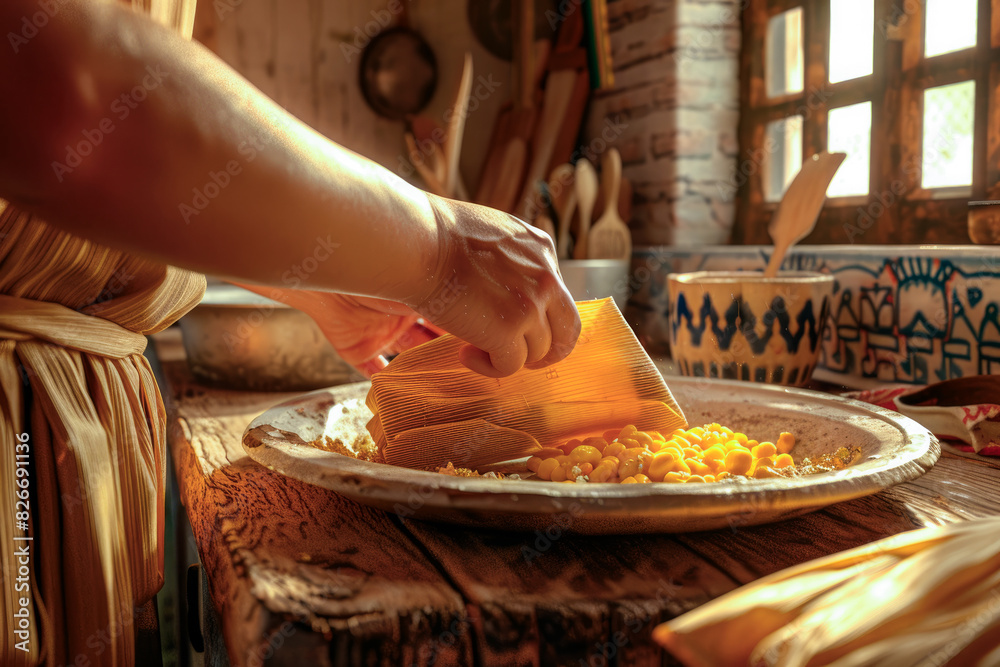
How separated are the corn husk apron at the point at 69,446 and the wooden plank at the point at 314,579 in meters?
0.08

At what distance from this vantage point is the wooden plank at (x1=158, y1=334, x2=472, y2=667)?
1.34 ft

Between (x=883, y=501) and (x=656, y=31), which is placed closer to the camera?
(x=883, y=501)

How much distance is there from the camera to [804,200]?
4.41 feet

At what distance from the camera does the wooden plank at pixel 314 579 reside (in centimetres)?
41

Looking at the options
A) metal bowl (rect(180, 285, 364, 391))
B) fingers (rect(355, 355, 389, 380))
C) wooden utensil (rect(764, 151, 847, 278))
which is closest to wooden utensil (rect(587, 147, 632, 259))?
wooden utensil (rect(764, 151, 847, 278))

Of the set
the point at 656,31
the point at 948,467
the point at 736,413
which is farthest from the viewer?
the point at 656,31

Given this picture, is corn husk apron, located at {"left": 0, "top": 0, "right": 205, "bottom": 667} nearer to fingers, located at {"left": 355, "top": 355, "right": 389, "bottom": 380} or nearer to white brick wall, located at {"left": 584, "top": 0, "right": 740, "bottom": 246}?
fingers, located at {"left": 355, "top": 355, "right": 389, "bottom": 380}

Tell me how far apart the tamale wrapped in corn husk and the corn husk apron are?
0.81 feet

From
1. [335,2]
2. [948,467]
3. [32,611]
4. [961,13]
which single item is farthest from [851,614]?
[335,2]

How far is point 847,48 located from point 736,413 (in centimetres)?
135

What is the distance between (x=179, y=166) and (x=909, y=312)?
1.26m

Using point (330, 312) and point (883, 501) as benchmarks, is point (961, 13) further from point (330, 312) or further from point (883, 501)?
point (330, 312)

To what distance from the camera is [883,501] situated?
0.63 meters

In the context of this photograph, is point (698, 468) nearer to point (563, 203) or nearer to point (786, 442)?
point (786, 442)
